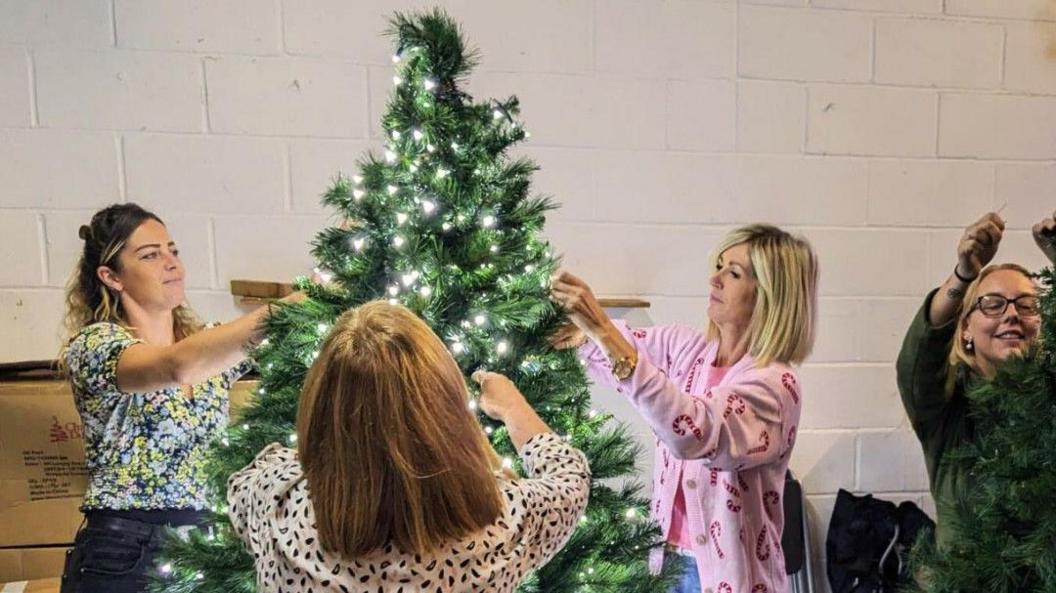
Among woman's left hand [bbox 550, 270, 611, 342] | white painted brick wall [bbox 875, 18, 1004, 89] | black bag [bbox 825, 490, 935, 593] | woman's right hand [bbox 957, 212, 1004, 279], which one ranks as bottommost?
black bag [bbox 825, 490, 935, 593]

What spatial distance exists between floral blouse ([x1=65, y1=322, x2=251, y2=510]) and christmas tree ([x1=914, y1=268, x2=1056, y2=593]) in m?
1.46

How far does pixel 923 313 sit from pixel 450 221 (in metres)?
1.23

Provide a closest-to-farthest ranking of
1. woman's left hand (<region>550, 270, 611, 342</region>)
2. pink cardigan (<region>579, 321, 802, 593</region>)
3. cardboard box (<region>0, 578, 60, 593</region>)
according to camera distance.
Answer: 1. woman's left hand (<region>550, 270, 611, 342</region>)
2. pink cardigan (<region>579, 321, 802, 593</region>)
3. cardboard box (<region>0, 578, 60, 593</region>)

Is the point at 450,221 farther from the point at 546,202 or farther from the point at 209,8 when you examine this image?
the point at 209,8

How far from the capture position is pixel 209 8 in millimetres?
1964

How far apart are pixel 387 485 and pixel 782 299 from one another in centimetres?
105

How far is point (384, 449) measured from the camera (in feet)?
3.16

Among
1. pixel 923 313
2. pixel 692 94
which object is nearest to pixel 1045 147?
pixel 923 313

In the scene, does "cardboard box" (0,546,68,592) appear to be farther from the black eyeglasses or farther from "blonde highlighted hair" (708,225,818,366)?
the black eyeglasses

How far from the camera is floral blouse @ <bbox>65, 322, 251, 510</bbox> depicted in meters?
1.61

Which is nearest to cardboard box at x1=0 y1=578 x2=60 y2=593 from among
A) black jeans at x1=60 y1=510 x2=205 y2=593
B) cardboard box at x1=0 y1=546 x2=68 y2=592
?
cardboard box at x1=0 y1=546 x2=68 y2=592

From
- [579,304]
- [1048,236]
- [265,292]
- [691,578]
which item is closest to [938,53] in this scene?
[1048,236]

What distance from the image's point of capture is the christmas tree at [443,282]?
45.6 inches

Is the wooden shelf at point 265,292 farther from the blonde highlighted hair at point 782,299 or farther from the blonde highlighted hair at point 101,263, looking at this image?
the blonde highlighted hair at point 782,299
